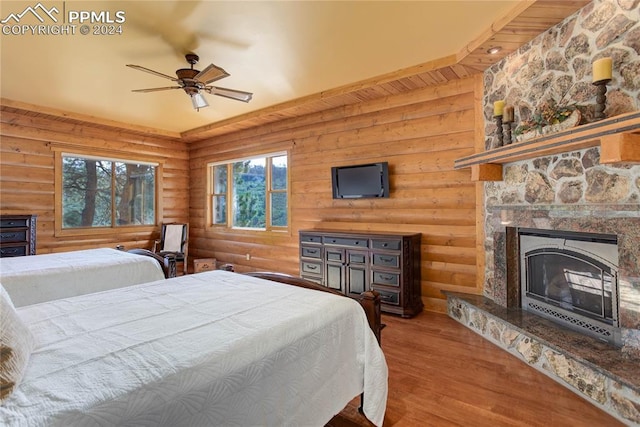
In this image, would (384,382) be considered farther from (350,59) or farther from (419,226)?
(350,59)

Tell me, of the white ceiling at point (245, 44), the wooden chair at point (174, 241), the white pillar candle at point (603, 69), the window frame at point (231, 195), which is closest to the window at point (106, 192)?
the wooden chair at point (174, 241)

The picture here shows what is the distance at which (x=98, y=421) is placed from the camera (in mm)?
836

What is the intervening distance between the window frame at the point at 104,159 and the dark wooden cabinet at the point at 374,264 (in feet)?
12.3

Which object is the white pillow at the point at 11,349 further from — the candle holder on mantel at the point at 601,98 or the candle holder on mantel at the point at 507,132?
the candle holder on mantel at the point at 507,132

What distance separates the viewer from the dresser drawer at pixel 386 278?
361 cm

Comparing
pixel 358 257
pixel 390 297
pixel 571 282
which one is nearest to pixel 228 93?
pixel 358 257

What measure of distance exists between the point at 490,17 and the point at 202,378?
316cm

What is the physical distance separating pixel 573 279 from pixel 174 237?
5.87 m

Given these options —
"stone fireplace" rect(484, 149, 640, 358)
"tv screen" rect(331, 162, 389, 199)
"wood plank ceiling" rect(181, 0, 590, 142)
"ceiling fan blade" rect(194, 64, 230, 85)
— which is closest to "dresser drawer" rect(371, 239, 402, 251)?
"tv screen" rect(331, 162, 389, 199)

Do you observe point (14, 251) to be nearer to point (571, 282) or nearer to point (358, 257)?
point (358, 257)

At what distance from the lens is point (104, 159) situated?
567 cm

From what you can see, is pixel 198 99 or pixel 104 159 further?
pixel 104 159

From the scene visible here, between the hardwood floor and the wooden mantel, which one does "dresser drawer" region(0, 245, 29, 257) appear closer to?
the hardwood floor

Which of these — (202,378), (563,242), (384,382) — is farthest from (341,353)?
(563,242)
